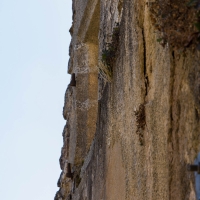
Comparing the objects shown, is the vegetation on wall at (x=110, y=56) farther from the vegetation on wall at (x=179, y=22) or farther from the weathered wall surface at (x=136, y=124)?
the vegetation on wall at (x=179, y=22)

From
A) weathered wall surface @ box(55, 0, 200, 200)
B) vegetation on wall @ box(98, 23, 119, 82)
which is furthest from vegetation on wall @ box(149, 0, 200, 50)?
vegetation on wall @ box(98, 23, 119, 82)

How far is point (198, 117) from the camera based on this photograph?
2.12 meters

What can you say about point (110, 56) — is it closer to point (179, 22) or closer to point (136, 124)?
point (136, 124)

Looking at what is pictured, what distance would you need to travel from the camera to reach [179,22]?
2.19 metres

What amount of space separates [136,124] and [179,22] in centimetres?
101

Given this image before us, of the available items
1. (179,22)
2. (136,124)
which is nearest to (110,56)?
(136,124)

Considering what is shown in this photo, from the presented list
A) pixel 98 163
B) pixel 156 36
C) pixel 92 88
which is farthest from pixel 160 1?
pixel 92 88

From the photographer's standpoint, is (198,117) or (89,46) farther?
(89,46)

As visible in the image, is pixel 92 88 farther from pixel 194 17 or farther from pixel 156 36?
pixel 194 17

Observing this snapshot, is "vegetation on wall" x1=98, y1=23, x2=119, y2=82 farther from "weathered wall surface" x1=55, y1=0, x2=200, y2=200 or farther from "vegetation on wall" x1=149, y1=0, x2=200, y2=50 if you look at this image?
"vegetation on wall" x1=149, y1=0, x2=200, y2=50

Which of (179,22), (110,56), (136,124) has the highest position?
(110,56)

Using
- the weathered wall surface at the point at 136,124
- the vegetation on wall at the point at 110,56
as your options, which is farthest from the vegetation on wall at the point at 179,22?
the vegetation on wall at the point at 110,56

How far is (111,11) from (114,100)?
3.08ft

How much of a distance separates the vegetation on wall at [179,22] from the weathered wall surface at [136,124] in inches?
2.5
